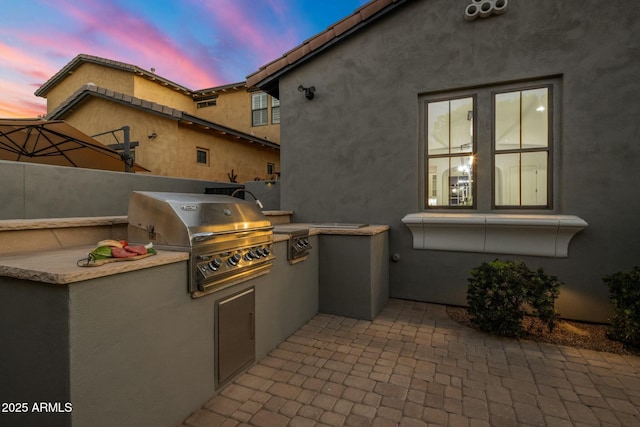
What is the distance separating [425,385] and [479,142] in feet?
11.1

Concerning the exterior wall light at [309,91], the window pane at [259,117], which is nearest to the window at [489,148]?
the exterior wall light at [309,91]

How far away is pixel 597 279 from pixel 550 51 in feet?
9.84

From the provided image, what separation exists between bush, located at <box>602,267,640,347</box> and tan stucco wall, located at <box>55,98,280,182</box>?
1000 centimetres

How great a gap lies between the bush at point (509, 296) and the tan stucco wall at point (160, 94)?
1372 cm

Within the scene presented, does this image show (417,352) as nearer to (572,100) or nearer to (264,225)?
(264,225)

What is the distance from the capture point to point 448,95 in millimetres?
4492

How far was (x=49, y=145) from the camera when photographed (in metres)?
5.95

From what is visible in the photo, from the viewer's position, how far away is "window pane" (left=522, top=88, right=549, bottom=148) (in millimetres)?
4070

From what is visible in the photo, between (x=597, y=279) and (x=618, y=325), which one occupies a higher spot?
(x=597, y=279)

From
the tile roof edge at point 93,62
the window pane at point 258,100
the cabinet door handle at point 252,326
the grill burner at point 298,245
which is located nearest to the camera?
the cabinet door handle at point 252,326

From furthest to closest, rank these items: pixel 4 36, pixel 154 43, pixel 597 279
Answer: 1. pixel 154 43
2. pixel 4 36
3. pixel 597 279

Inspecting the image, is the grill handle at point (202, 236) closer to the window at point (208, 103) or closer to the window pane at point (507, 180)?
the window pane at point (507, 180)

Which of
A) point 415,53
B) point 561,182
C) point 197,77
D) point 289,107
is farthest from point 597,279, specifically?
point 197,77

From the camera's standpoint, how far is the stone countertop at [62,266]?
1402 millimetres
